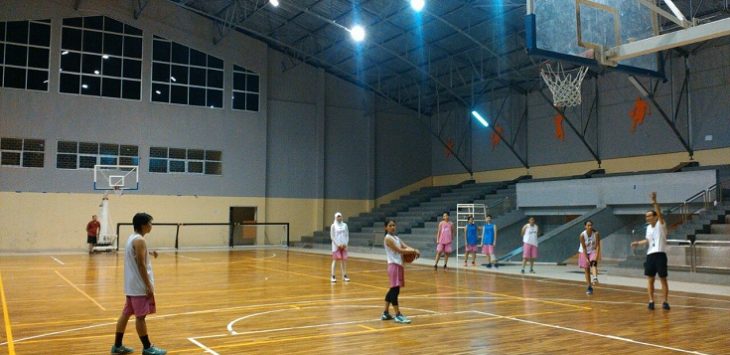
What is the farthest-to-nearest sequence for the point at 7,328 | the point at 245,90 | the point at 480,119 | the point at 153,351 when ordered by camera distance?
the point at 480,119, the point at 245,90, the point at 7,328, the point at 153,351

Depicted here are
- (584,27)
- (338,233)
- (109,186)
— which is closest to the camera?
(584,27)

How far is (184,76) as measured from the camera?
31406mm

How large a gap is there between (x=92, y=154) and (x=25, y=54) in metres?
5.41

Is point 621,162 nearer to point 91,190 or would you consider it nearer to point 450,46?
point 450,46

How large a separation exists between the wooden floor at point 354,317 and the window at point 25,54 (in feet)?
46.9

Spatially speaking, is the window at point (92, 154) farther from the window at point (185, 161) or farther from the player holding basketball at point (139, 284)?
the player holding basketball at point (139, 284)

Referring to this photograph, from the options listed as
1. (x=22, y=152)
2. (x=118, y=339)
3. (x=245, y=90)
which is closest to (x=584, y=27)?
(x=118, y=339)

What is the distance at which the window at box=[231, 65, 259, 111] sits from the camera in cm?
3269

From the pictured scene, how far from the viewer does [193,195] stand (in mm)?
31234

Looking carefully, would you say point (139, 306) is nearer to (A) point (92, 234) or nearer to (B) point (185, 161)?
(A) point (92, 234)

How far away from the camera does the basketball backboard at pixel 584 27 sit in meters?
11.1

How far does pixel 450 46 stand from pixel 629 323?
2226 centimetres

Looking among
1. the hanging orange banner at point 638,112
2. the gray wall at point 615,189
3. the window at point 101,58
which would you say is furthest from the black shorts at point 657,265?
the window at point 101,58

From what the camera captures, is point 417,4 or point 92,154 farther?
point 92,154
